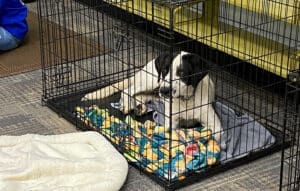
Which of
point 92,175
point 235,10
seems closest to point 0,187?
point 92,175

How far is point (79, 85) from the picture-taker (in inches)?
148

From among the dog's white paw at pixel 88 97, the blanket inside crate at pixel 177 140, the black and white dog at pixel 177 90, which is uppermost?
the black and white dog at pixel 177 90

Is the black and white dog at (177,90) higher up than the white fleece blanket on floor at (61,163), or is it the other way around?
the black and white dog at (177,90)

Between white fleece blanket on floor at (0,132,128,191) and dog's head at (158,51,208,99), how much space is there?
16.7 inches

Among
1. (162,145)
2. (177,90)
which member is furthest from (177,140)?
(177,90)

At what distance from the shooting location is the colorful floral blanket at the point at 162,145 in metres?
2.74

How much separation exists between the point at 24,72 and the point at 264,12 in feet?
5.73

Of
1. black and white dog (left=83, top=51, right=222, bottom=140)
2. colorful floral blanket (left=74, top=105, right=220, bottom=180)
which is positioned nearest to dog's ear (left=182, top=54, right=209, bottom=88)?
black and white dog (left=83, top=51, right=222, bottom=140)

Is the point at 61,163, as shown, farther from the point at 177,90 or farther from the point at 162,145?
the point at 177,90

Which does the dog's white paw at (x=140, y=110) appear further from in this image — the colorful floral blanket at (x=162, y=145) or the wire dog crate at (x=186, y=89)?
the colorful floral blanket at (x=162, y=145)

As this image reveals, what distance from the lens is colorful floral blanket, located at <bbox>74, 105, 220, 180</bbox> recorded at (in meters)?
2.74

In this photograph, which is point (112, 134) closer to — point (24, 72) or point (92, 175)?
point (92, 175)

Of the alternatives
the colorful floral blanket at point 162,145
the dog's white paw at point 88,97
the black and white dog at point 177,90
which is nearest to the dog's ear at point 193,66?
the black and white dog at point 177,90

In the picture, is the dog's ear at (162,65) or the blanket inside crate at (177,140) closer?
the blanket inside crate at (177,140)
